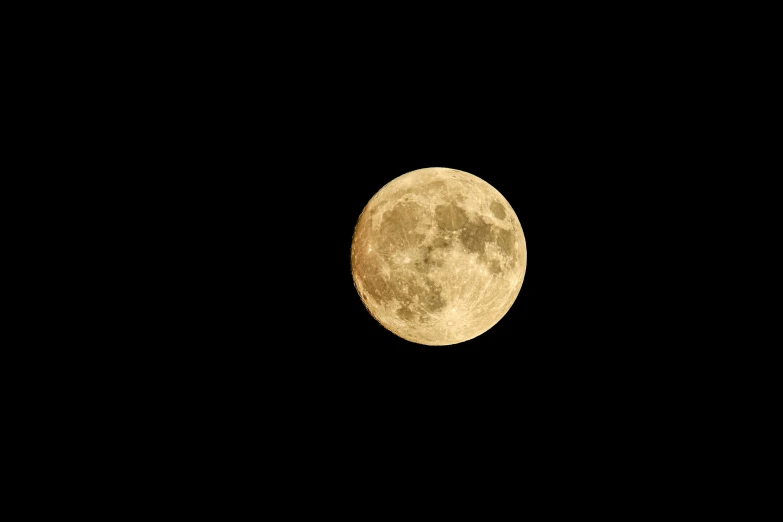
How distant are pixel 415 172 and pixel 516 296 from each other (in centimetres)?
145

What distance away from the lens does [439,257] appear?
3.25 m

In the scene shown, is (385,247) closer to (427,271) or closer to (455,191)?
(427,271)

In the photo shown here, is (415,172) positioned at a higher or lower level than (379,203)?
higher

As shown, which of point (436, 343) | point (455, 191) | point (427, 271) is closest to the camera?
point (427, 271)

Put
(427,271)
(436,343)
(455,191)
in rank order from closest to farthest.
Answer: (427,271)
(455,191)
(436,343)

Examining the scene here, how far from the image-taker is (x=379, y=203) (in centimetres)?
368

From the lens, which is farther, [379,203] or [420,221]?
[379,203]

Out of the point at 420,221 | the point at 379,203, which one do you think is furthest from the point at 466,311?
the point at 379,203

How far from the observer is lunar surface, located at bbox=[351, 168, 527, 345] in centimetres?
329

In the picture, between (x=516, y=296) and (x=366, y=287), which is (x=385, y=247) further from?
(x=516, y=296)

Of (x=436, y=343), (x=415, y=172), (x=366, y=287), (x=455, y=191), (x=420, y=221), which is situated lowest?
(x=436, y=343)

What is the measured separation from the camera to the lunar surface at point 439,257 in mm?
3285

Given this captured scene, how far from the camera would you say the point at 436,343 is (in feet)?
12.4

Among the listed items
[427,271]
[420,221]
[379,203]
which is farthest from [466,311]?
[379,203]
